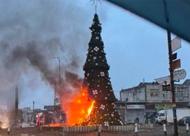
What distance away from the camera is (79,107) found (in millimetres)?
41250

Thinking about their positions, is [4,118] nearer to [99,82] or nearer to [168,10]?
[99,82]

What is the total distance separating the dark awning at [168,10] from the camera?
4.08 meters

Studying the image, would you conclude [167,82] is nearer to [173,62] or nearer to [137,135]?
[173,62]

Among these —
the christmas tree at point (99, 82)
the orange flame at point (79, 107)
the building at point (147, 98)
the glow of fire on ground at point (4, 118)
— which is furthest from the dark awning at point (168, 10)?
the building at point (147, 98)

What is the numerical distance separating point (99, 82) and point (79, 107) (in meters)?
3.02

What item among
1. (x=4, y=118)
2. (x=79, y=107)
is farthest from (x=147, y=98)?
(x=79, y=107)

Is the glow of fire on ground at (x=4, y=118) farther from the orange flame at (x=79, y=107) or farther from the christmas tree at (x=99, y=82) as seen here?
the christmas tree at (x=99, y=82)

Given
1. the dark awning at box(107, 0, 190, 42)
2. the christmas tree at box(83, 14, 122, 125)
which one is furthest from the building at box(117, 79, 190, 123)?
the dark awning at box(107, 0, 190, 42)

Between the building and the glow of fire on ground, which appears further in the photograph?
the building

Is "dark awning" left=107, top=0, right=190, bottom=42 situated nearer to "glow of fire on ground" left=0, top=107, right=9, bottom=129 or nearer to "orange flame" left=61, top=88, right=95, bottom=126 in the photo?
"orange flame" left=61, top=88, right=95, bottom=126

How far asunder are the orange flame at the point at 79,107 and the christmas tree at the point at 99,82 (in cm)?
50

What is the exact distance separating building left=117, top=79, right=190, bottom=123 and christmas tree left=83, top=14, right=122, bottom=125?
62.2 metres

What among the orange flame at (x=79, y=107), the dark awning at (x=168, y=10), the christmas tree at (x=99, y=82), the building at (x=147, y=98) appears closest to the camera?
the dark awning at (x=168, y=10)

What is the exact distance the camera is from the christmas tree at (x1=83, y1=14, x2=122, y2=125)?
39594mm
